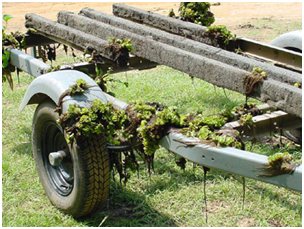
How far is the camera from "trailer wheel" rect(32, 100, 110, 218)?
11.2 ft

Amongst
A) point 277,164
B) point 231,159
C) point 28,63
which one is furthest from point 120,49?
point 277,164

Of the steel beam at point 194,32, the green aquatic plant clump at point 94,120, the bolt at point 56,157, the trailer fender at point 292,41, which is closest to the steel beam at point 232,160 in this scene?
the green aquatic plant clump at point 94,120

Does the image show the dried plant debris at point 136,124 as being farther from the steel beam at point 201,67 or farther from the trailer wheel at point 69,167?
the steel beam at point 201,67

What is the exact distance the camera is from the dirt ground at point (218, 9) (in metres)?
12.9

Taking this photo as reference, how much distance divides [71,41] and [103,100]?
4.50ft

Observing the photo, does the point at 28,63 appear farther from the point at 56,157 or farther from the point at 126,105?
the point at 126,105

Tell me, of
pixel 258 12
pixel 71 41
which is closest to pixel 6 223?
pixel 71 41

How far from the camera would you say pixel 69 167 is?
4.08 meters

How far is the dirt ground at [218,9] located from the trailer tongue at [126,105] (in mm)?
7730

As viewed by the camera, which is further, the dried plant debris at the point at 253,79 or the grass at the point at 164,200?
the grass at the point at 164,200

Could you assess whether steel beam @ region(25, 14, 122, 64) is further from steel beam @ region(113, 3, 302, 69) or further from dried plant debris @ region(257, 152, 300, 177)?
→ dried plant debris @ region(257, 152, 300, 177)

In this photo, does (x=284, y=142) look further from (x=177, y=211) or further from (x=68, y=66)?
(x=68, y=66)

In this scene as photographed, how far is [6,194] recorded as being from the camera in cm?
428

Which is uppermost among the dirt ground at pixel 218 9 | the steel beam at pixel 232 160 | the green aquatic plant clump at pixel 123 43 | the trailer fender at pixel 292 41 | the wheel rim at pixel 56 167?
the green aquatic plant clump at pixel 123 43
